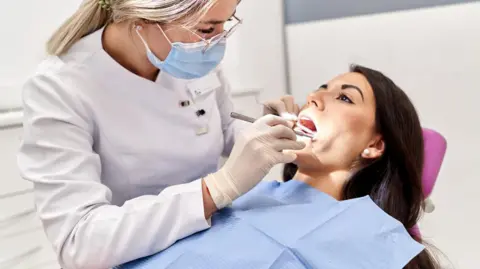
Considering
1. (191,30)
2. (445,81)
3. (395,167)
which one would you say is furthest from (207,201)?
(445,81)

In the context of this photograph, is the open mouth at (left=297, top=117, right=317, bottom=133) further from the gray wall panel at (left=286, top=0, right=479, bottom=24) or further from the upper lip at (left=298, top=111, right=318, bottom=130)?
the gray wall panel at (left=286, top=0, right=479, bottom=24)

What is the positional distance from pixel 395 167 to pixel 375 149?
0.25 ft

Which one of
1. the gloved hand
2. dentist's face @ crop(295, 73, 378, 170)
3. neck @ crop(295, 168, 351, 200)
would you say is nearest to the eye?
dentist's face @ crop(295, 73, 378, 170)

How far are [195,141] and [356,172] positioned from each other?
1.55ft

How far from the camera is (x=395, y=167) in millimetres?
1460

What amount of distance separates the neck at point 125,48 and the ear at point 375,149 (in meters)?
0.66

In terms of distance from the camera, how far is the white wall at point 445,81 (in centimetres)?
204

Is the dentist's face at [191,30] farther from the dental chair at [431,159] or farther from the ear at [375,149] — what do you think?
the dental chair at [431,159]

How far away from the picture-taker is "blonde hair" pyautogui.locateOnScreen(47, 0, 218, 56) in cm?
112

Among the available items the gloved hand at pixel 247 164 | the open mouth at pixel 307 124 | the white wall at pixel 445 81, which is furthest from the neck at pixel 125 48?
the white wall at pixel 445 81

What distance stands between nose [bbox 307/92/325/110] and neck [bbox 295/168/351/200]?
0.62 feet

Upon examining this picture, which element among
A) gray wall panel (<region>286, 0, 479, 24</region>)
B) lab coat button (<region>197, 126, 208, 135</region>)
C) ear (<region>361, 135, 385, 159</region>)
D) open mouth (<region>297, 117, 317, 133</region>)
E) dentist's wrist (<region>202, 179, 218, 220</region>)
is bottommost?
ear (<region>361, 135, 385, 159</region>)

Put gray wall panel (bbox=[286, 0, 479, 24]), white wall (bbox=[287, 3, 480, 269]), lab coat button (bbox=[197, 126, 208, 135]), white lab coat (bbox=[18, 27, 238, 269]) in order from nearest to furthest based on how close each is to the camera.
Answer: white lab coat (bbox=[18, 27, 238, 269]), lab coat button (bbox=[197, 126, 208, 135]), white wall (bbox=[287, 3, 480, 269]), gray wall panel (bbox=[286, 0, 479, 24])

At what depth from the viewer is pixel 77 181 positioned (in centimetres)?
109
